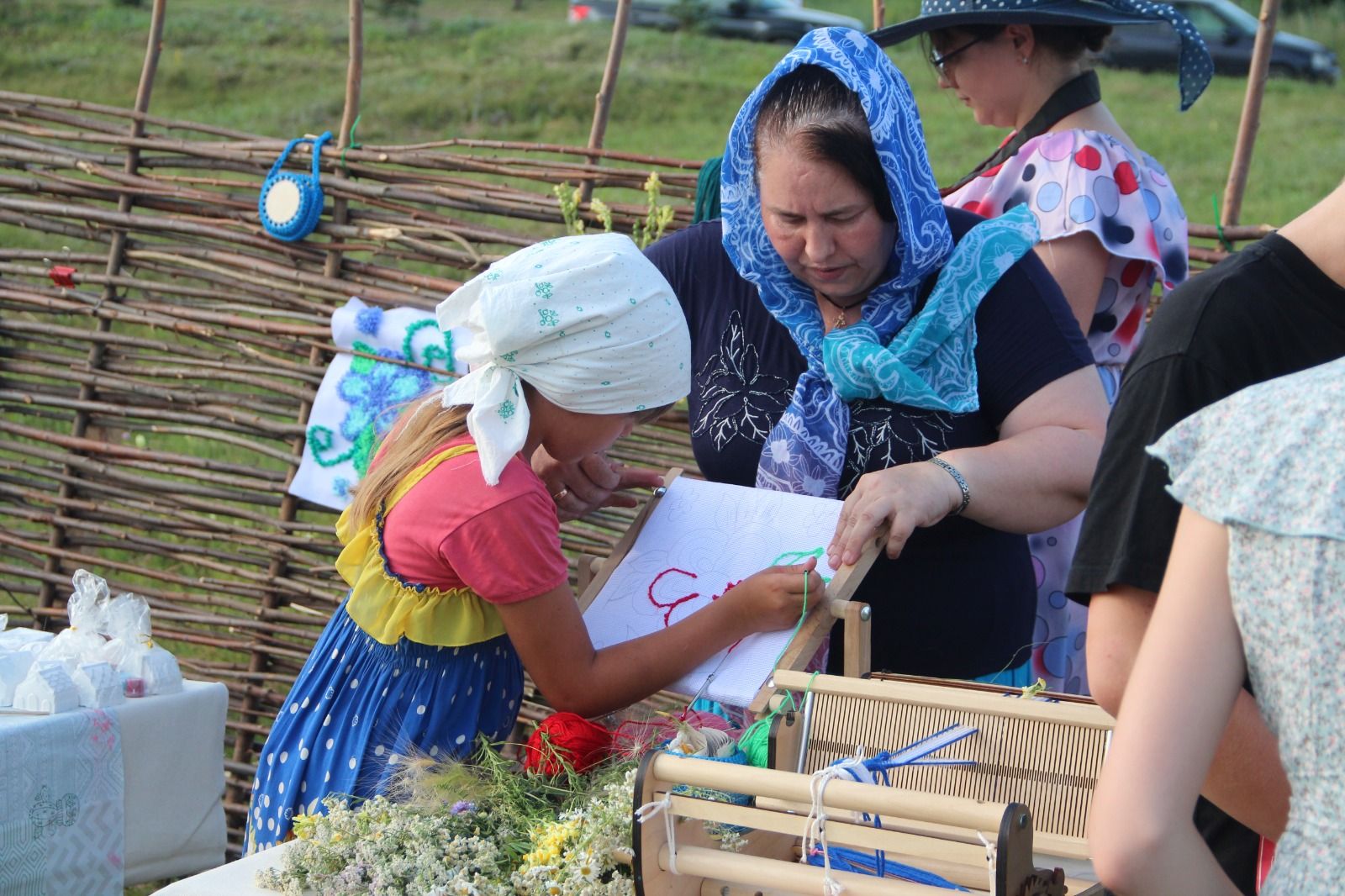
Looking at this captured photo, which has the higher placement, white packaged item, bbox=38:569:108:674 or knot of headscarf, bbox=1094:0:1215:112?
knot of headscarf, bbox=1094:0:1215:112

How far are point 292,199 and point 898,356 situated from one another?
8.25 ft

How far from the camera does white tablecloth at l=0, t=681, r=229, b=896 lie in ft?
8.65

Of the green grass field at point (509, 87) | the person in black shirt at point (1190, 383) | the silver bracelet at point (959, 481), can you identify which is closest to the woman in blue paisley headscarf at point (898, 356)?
the silver bracelet at point (959, 481)

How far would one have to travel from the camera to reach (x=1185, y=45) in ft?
9.31

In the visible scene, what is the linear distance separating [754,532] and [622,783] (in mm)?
601

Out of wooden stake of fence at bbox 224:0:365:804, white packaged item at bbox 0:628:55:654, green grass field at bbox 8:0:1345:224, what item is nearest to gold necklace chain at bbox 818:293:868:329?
white packaged item at bbox 0:628:55:654

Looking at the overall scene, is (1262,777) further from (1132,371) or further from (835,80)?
(835,80)

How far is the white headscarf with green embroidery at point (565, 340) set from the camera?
78.4 inches

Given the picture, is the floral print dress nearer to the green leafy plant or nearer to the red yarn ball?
the red yarn ball

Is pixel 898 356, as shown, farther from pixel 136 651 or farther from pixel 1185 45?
pixel 136 651

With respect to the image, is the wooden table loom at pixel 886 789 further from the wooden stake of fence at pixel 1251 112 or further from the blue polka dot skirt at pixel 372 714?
the wooden stake of fence at pixel 1251 112

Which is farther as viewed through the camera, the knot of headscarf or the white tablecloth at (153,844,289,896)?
the knot of headscarf

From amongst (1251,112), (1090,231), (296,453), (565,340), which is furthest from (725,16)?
(565,340)

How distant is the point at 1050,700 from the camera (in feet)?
5.70
